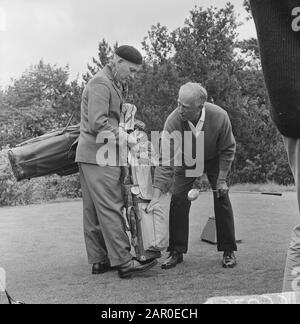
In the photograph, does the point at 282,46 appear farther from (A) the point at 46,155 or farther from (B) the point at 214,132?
(A) the point at 46,155

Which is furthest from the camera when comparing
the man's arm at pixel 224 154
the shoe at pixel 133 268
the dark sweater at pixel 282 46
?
the man's arm at pixel 224 154

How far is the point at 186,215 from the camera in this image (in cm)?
543

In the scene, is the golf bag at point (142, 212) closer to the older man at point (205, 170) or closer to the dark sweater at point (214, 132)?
the older man at point (205, 170)

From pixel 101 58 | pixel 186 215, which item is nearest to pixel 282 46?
pixel 186 215

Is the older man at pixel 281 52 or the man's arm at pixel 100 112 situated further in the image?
the man's arm at pixel 100 112

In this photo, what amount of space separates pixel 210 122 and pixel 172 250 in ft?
3.72

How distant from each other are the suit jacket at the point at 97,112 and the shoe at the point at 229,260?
1320mm

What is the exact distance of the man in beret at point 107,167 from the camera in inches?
189

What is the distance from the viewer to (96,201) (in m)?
4.88

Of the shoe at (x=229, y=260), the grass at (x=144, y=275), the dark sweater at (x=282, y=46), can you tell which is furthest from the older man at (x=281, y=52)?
the shoe at (x=229, y=260)

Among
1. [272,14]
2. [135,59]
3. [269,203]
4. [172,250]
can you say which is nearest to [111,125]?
[135,59]

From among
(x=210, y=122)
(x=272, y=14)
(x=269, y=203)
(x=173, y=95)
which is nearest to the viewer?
(x=272, y=14)

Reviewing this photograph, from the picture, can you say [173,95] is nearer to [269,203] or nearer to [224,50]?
Answer: [224,50]

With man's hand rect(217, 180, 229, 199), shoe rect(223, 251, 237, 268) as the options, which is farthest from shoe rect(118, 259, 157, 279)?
man's hand rect(217, 180, 229, 199)
